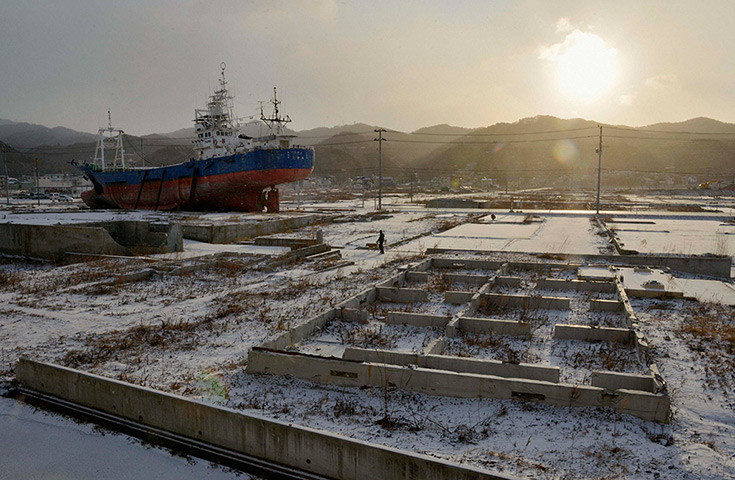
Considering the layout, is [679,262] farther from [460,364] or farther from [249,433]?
[249,433]

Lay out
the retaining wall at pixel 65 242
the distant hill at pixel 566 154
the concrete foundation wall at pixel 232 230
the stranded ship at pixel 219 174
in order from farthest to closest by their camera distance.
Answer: the distant hill at pixel 566 154 < the stranded ship at pixel 219 174 < the concrete foundation wall at pixel 232 230 < the retaining wall at pixel 65 242

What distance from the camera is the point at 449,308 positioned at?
1066cm

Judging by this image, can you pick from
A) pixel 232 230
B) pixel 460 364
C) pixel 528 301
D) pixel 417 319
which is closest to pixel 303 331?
pixel 417 319

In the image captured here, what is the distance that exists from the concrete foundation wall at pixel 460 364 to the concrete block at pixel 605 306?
4.59 meters

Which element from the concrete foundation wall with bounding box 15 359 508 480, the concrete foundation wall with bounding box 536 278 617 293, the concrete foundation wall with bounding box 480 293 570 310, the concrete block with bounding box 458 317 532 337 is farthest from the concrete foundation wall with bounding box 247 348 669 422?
the concrete foundation wall with bounding box 536 278 617 293

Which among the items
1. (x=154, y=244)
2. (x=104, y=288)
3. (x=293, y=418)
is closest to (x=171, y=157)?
(x=154, y=244)

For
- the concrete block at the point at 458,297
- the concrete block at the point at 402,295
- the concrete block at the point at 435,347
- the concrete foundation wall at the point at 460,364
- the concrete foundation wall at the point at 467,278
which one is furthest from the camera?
the concrete foundation wall at the point at 467,278

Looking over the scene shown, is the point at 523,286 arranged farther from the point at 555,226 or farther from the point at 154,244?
the point at 555,226

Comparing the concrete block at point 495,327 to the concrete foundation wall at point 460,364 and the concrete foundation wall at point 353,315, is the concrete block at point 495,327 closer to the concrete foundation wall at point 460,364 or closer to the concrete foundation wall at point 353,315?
the concrete foundation wall at point 353,315

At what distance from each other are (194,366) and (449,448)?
4.27 m

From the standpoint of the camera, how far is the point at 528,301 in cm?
1052

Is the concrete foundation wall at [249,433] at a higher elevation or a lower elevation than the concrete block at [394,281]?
lower

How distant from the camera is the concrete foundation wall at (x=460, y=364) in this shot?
21.0ft

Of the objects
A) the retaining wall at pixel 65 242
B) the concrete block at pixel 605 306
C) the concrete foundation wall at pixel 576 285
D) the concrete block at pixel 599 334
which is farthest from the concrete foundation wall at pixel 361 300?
the retaining wall at pixel 65 242
